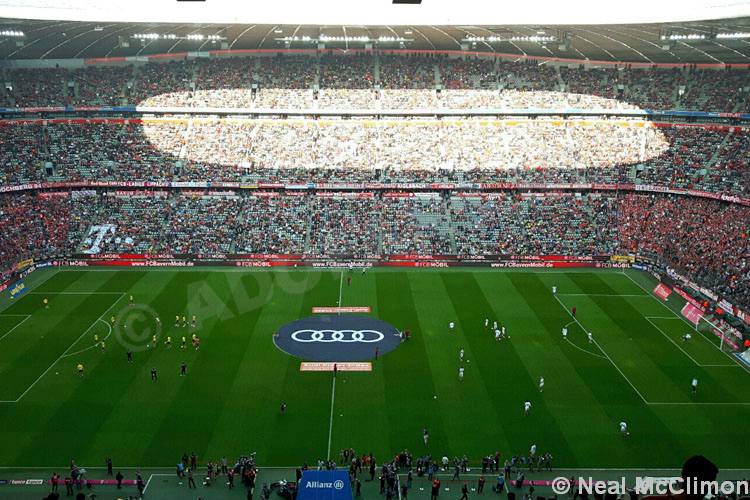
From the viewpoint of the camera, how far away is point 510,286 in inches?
1949

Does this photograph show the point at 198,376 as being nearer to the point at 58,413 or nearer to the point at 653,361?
the point at 58,413

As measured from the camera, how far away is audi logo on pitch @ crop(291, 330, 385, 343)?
38875 mm

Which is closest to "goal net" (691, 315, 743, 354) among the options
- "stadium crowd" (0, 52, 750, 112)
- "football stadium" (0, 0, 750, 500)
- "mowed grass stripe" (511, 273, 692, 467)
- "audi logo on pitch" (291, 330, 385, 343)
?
"football stadium" (0, 0, 750, 500)

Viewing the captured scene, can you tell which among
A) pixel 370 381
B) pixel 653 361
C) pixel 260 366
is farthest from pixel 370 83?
pixel 653 361

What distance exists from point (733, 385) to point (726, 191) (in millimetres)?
28151

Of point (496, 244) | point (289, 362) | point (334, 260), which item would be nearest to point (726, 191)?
point (496, 244)

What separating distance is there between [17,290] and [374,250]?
28382 millimetres

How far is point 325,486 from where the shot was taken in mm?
21188

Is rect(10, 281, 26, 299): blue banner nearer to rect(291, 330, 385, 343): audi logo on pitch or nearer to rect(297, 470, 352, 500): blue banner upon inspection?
rect(291, 330, 385, 343): audi logo on pitch

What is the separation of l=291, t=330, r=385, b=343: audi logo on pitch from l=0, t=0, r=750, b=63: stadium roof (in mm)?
19617

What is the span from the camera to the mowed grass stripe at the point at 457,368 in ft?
95.7

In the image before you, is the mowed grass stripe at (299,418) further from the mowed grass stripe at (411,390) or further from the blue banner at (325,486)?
the blue banner at (325,486)

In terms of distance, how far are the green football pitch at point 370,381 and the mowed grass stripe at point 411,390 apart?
10cm

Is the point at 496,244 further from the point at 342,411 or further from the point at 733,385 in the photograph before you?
the point at 342,411
